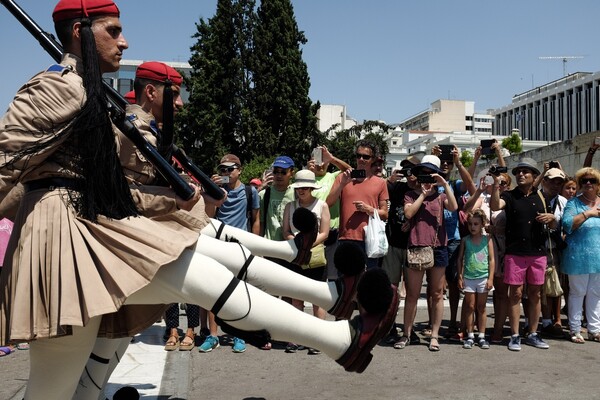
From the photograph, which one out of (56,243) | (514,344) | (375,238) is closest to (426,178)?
(375,238)

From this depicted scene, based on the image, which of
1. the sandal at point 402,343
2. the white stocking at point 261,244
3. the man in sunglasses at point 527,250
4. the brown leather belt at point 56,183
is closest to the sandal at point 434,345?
the sandal at point 402,343

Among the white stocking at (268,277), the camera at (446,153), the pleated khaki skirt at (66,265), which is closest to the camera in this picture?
the pleated khaki skirt at (66,265)

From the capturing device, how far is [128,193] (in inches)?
118

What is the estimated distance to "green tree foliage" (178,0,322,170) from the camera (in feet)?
153

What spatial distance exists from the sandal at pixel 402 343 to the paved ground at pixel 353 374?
11 centimetres

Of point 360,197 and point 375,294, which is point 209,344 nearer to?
point 360,197

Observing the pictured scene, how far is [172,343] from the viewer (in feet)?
23.3

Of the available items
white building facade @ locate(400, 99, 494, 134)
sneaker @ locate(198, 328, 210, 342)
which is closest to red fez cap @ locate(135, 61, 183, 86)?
sneaker @ locate(198, 328, 210, 342)

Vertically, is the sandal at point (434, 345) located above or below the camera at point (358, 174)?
below

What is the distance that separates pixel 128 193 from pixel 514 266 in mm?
5726

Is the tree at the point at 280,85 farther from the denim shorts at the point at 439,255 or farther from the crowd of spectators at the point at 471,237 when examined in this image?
the denim shorts at the point at 439,255

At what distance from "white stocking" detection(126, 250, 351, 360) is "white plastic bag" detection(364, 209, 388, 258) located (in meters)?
4.27

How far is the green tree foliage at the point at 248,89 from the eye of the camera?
153ft

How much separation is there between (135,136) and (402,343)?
200 inches
